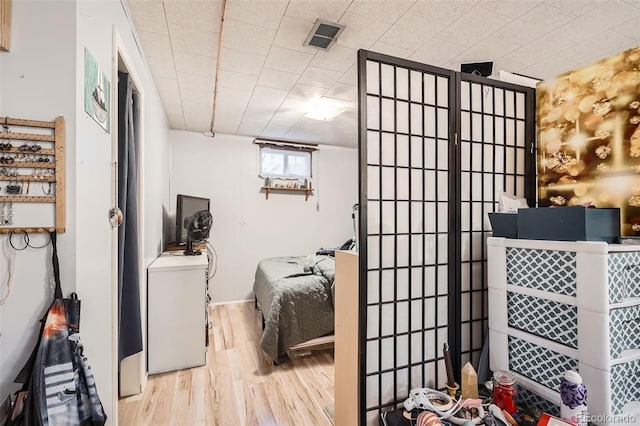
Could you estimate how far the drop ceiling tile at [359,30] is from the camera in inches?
71.3

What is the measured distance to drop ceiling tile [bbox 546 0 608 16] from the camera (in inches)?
64.2

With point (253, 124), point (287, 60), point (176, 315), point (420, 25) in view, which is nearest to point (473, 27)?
point (420, 25)

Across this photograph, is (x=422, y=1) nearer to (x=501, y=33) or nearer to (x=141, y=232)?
(x=501, y=33)

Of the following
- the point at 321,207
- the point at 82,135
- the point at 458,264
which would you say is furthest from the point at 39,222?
the point at 321,207

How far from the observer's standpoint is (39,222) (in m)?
0.97

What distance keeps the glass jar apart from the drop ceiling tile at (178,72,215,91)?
2955 millimetres

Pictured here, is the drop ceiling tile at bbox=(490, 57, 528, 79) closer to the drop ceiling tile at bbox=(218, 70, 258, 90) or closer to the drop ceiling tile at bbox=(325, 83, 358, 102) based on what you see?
the drop ceiling tile at bbox=(325, 83, 358, 102)

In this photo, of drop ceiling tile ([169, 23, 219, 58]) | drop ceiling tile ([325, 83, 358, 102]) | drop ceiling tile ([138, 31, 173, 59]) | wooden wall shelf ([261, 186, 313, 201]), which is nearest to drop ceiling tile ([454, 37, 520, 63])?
drop ceiling tile ([325, 83, 358, 102])

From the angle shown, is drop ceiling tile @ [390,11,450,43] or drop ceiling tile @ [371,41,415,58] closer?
drop ceiling tile @ [390,11,450,43]

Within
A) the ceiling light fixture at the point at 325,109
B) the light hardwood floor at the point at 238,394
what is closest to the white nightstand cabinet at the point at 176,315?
the light hardwood floor at the point at 238,394

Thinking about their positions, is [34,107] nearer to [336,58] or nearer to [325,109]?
[336,58]

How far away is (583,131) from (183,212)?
375 cm

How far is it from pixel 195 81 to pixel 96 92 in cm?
160

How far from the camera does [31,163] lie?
959 mm
